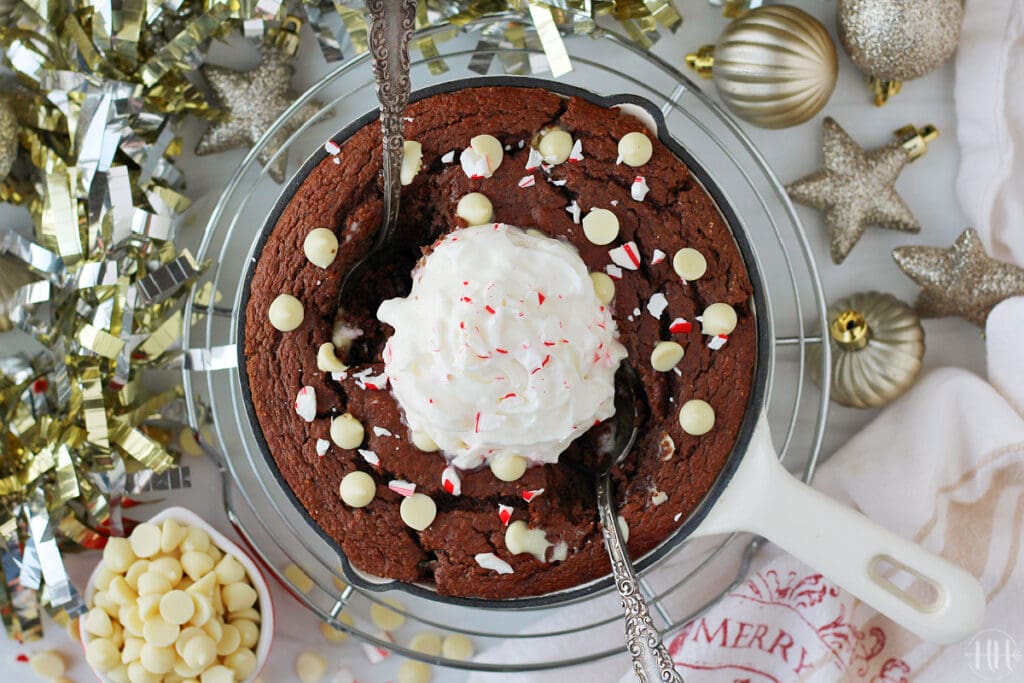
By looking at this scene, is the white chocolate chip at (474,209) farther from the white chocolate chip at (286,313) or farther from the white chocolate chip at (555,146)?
the white chocolate chip at (286,313)

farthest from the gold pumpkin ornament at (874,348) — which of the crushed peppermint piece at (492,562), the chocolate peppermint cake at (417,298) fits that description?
the crushed peppermint piece at (492,562)

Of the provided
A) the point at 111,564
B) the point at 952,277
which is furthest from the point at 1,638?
the point at 952,277

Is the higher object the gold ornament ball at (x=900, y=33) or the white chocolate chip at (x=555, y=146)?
the gold ornament ball at (x=900, y=33)

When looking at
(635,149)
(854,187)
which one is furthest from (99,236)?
(854,187)

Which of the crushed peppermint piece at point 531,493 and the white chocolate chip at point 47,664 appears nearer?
the crushed peppermint piece at point 531,493

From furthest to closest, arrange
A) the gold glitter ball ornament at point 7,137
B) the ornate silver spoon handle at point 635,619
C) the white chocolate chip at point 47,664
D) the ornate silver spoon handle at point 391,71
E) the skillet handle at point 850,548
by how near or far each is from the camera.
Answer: the white chocolate chip at point 47,664 < the gold glitter ball ornament at point 7,137 < the skillet handle at point 850,548 < the ornate silver spoon handle at point 635,619 < the ornate silver spoon handle at point 391,71

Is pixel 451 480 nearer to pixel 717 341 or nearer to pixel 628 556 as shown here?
pixel 628 556

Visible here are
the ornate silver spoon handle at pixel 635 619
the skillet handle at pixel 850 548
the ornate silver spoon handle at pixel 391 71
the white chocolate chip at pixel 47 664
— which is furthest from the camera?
the white chocolate chip at pixel 47 664

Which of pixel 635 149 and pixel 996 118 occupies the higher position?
pixel 996 118
